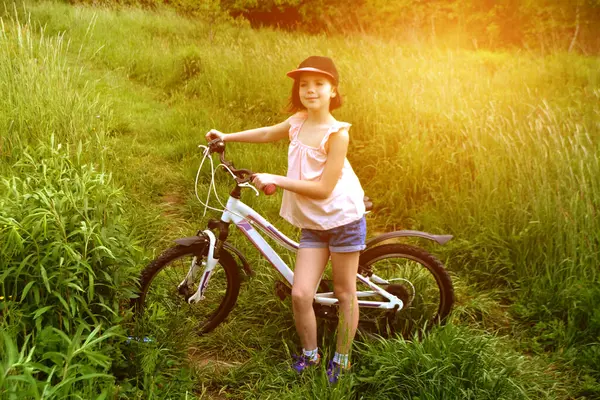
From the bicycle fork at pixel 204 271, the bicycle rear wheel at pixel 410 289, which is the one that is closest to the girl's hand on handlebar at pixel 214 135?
the bicycle fork at pixel 204 271

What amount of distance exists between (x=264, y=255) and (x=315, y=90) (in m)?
1.02

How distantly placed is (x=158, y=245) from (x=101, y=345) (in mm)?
1752

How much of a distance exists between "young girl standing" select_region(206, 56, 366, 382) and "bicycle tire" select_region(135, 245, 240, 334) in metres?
0.56

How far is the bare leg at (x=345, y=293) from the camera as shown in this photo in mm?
2809

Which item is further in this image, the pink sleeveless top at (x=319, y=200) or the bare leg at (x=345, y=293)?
the bare leg at (x=345, y=293)

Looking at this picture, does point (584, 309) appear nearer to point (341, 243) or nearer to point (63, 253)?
point (341, 243)

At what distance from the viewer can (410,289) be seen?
134 inches

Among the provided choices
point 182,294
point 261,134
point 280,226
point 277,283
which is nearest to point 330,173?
point 261,134

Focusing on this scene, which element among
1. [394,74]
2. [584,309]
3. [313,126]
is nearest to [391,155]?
[394,74]

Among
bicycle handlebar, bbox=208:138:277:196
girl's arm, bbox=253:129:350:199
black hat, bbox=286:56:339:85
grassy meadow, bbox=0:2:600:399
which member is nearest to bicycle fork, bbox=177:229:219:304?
grassy meadow, bbox=0:2:600:399

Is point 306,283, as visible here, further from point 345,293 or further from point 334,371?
point 334,371

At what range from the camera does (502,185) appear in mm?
4332

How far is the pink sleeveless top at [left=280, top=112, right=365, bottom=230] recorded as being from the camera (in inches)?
105

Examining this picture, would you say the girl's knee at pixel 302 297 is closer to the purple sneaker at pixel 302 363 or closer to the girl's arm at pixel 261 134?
the purple sneaker at pixel 302 363
